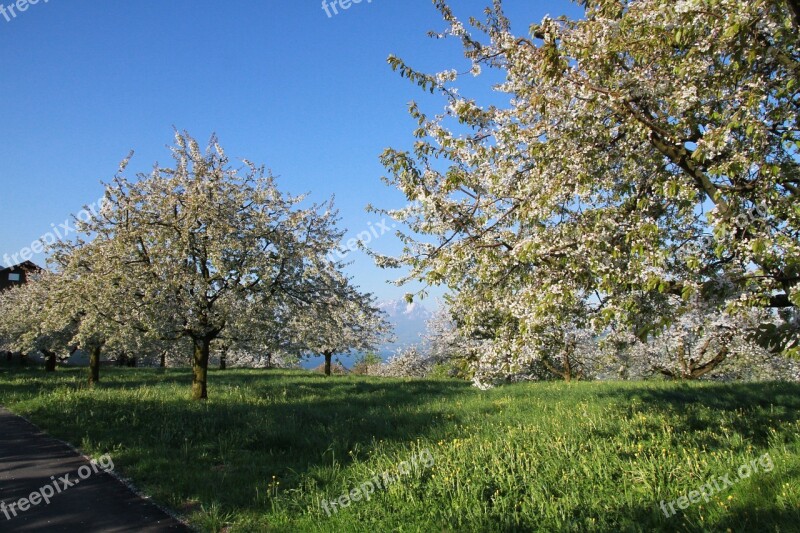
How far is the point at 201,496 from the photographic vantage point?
24.4 ft

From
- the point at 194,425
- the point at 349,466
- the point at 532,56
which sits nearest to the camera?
the point at 532,56

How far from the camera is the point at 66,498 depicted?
7.57 metres

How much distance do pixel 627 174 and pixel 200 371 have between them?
51.6 feet

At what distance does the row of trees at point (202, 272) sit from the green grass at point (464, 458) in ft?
9.46

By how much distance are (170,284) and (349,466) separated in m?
10.3

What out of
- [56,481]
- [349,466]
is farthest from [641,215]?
[56,481]

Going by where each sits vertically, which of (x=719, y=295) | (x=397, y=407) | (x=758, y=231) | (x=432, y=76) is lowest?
(x=397, y=407)

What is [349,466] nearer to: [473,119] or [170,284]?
[473,119]

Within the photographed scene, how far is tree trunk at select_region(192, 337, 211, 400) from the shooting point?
17203mm
